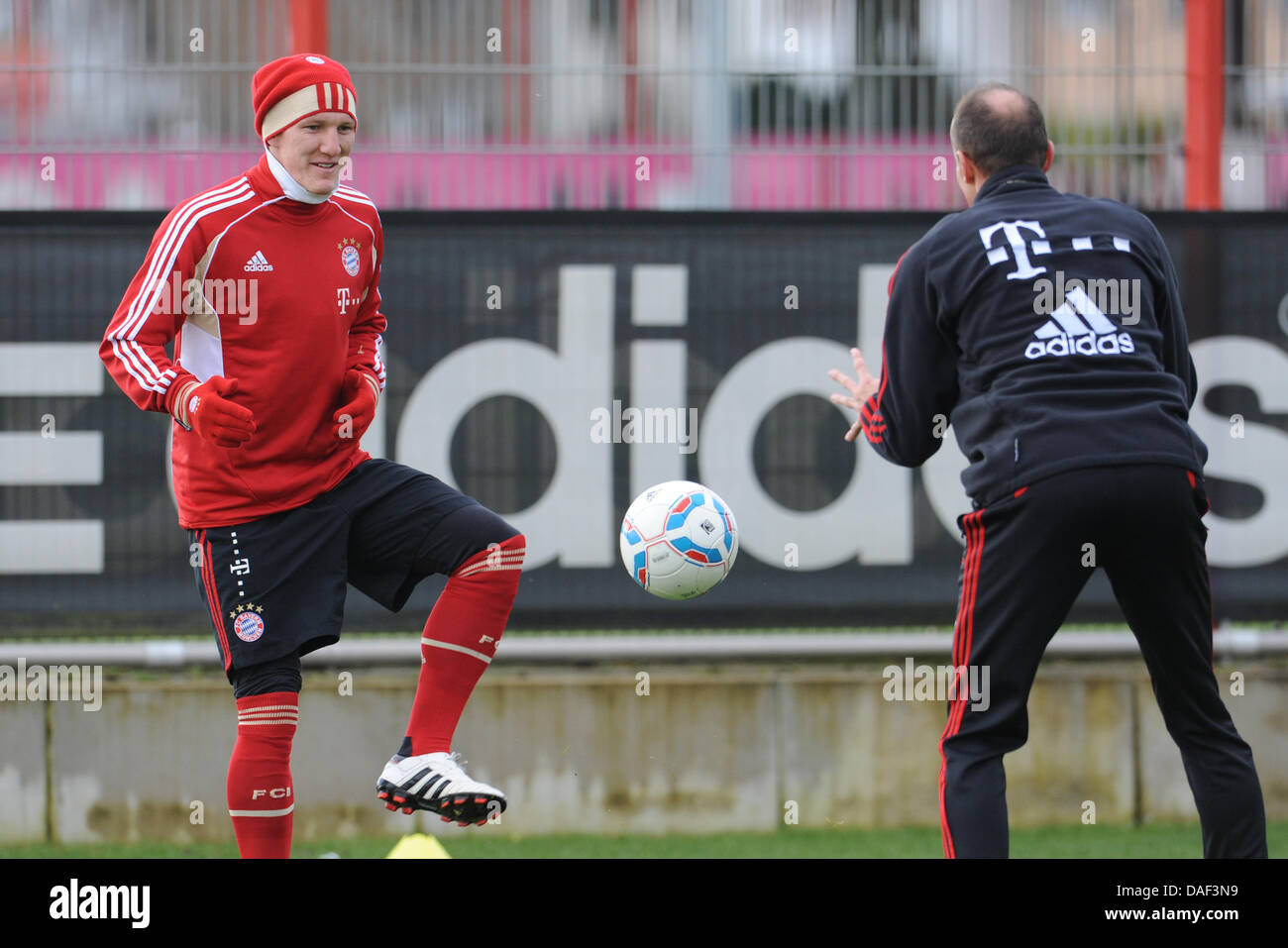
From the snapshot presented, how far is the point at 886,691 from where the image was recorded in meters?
6.47

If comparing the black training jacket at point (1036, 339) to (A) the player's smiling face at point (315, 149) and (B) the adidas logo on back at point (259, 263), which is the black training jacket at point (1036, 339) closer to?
(A) the player's smiling face at point (315, 149)

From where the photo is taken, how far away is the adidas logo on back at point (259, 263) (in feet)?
14.8

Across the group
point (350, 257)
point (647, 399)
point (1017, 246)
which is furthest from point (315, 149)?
point (647, 399)

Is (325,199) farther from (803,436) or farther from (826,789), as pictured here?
(826,789)

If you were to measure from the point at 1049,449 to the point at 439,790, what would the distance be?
1.89 meters

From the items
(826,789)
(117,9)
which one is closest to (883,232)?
(826,789)

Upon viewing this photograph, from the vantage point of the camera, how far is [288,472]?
458 cm

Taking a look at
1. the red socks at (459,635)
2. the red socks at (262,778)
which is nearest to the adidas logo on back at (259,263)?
the red socks at (459,635)

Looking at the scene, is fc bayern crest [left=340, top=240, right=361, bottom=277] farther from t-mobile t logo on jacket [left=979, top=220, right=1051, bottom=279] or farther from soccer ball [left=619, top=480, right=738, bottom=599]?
t-mobile t logo on jacket [left=979, top=220, right=1051, bottom=279]

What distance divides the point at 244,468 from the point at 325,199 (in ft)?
2.71

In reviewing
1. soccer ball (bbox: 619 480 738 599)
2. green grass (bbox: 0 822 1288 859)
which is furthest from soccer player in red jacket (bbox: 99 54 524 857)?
green grass (bbox: 0 822 1288 859)

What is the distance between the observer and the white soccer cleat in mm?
4418

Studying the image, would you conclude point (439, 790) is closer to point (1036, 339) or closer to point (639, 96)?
point (1036, 339)

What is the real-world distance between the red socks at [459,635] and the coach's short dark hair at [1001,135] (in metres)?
1.70
